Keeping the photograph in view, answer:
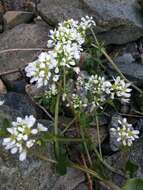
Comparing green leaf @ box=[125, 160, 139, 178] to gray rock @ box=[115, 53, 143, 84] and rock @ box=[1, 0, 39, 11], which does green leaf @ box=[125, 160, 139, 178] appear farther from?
rock @ box=[1, 0, 39, 11]

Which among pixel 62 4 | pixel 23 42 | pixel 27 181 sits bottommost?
pixel 27 181

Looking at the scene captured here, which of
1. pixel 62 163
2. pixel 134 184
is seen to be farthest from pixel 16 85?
pixel 134 184

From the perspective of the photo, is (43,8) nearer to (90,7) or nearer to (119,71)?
(90,7)

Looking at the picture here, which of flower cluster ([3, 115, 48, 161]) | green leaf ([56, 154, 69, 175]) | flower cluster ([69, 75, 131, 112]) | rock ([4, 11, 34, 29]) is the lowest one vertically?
green leaf ([56, 154, 69, 175])

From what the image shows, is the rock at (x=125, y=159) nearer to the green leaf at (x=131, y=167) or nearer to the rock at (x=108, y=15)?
the green leaf at (x=131, y=167)

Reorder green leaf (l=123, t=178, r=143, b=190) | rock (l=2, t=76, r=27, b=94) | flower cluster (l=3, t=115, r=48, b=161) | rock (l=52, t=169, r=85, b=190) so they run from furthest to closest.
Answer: rock (l=2, t=76, r=27, b=94), rock (l=52, t=169, r=85, b=190), green leaf (l=123, t=178, r=143, b=190), flower cluster (l=3, t=115, r=48, b=161)

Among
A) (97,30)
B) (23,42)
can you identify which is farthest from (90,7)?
(23,42)

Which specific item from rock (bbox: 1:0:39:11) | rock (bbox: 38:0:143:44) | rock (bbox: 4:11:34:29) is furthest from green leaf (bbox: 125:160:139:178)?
rock (bbox: 1:0:39:11)

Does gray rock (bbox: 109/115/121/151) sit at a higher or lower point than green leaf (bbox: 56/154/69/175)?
lower
